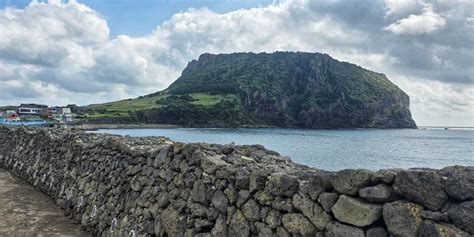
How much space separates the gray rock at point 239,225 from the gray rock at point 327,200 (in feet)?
5.45

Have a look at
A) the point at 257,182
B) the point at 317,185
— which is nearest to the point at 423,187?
the point at 317,185

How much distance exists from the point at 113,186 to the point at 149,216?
2.46 meters

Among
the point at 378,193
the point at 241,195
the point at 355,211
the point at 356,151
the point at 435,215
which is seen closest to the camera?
the point at 435,215

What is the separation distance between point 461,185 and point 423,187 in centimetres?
38

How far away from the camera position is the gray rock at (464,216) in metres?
3.97

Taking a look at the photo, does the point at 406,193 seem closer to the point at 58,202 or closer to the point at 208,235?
the point at 208,235

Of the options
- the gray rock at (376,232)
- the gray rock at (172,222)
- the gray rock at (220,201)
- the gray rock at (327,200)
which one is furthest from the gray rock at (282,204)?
the gray rock at (172,222)

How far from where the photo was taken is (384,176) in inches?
185

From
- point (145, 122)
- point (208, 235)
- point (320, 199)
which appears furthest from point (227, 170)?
point (145, 122)

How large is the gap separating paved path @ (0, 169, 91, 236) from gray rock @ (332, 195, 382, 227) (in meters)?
8.15

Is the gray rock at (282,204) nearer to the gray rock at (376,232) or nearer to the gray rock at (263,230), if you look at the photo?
the gray rock at (263,230)

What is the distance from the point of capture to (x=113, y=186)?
429 inches

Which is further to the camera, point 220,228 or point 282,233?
point 220,228

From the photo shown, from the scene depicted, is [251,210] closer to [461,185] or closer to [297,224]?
[297,224]
